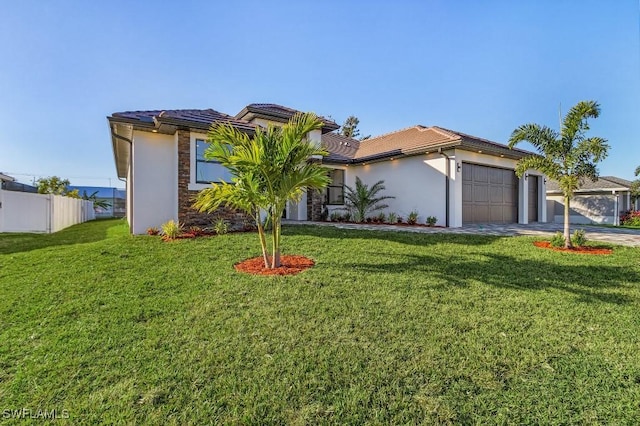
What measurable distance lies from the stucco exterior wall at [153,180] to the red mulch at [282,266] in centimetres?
515

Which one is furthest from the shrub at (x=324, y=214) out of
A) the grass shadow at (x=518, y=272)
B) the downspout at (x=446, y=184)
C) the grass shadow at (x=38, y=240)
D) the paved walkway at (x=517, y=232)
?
the grass shadow at (x=38, y=240)

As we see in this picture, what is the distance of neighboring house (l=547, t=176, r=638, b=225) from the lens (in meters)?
22.1

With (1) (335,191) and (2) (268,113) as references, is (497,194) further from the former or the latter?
(2) (268,113)

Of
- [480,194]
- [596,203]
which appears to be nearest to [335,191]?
[480,194]

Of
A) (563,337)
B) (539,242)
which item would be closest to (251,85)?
(539,242)

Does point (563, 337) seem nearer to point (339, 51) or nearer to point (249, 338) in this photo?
point (249, 338)

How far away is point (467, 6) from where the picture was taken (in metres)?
10.5

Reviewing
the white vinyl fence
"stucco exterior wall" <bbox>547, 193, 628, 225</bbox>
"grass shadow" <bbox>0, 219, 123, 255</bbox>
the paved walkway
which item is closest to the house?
the paved walkway

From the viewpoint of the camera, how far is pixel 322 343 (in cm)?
343

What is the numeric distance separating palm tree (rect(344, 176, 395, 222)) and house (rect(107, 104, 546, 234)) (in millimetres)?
537

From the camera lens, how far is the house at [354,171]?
32.7ft

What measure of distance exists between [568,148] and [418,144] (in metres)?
5.82

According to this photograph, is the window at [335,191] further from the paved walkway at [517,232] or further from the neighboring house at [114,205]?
the neighboring house at [114,205]

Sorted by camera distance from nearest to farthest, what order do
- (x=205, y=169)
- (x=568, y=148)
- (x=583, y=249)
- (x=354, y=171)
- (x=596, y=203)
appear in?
(x=583, y=249), (x=568, y=148), (x=205, y=169), (x=354, y=171), (x=596, y=203)
